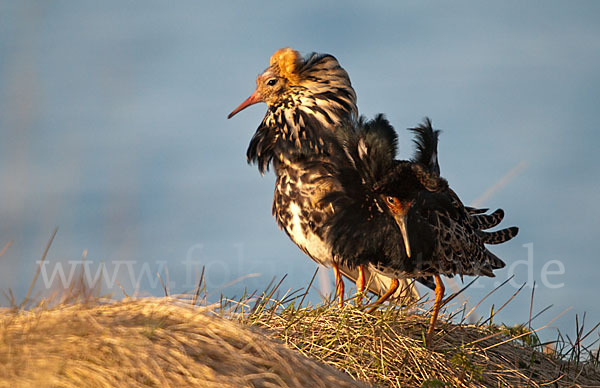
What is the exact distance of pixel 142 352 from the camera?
3.19m

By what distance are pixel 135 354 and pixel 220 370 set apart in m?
0.43

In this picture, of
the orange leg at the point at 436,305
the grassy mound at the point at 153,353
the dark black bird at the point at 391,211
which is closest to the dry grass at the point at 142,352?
the grassy mound at the point at 153,353

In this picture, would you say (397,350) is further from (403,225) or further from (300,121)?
(300,121)

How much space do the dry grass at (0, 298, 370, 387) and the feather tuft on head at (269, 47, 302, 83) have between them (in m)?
4.31

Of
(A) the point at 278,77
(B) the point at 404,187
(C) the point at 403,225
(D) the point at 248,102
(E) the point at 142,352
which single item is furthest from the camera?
(D) the point at 248,102

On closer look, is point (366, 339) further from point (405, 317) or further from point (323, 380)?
point (323, 380)

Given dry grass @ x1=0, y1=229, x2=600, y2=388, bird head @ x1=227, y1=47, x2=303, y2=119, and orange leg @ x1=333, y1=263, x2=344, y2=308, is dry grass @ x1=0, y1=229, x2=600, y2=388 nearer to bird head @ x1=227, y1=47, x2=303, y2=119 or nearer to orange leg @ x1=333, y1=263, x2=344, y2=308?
orange leg @ x1=333, y1=263, x2=344, y2=308

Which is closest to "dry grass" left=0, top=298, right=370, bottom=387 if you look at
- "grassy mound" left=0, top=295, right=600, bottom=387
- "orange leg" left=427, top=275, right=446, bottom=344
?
"grassy mound" left=0, top=295, right=600, bottom=387

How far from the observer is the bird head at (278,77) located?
24.7 ft

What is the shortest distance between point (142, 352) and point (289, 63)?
4969 mm

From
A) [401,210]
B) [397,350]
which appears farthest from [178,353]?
[401,210]

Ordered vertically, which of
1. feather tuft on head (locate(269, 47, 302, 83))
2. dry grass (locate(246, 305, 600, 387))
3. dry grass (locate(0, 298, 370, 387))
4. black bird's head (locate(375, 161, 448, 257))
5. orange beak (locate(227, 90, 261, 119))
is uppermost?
feather tuft on head (locate(269, 47, 302, 83))

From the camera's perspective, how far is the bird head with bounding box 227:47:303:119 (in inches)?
297

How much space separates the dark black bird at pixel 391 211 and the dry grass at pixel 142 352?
2.42 metres
